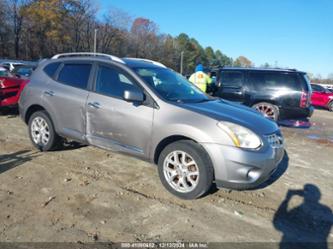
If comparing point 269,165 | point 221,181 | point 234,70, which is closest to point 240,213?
point 221,181

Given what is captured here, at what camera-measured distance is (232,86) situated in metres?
9.38

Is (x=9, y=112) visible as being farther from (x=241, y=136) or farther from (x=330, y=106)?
(x=330, y=106)

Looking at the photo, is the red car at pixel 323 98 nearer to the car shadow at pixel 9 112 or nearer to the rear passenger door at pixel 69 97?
the car shadow at pixel 9 112

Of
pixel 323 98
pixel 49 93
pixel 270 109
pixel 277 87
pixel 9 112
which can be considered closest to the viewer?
pixel 49 93

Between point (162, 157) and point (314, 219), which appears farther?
point (162, 157)

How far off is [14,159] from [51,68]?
5.59ft

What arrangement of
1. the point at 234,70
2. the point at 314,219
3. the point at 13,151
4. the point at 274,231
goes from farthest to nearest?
the point at 234,70 → the point at 13,151 → the point at 314,219 → the point at 274,231

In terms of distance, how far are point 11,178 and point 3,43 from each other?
181ft

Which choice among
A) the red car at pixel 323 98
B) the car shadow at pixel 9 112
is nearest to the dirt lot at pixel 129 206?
the car shadow at pixel 9 112

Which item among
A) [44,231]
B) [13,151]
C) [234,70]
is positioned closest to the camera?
[44,231]

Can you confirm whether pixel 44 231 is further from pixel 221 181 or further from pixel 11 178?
pixel 221 181

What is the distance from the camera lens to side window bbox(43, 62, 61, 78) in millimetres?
5408

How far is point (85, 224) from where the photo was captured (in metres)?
3.27

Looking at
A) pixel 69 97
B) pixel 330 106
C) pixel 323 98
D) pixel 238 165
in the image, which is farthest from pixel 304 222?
pixel 323 98
